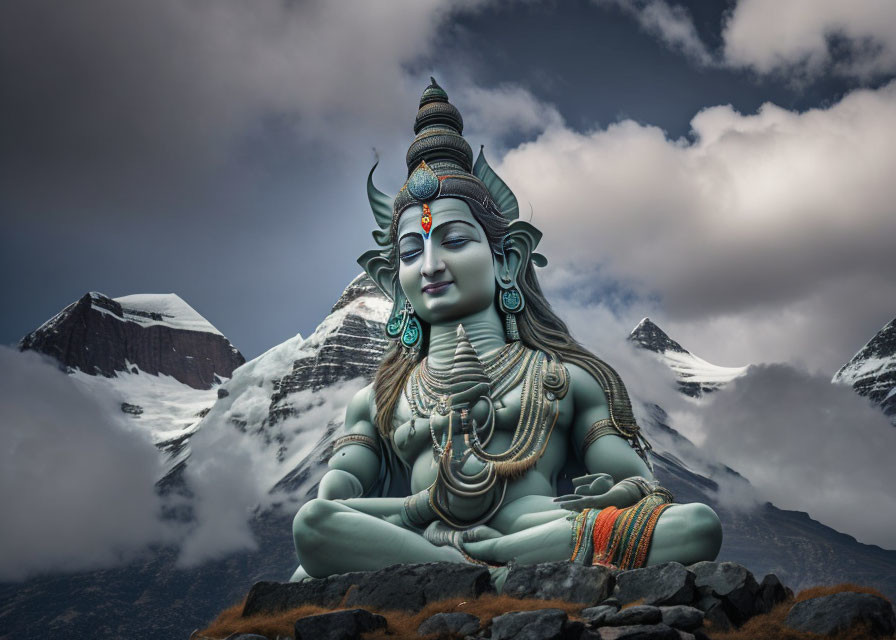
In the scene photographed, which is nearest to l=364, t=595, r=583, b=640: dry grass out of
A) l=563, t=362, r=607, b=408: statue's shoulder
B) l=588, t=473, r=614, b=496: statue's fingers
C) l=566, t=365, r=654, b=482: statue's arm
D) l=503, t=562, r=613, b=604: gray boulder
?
l=503, t=562, r=613, b=604: gray boulder

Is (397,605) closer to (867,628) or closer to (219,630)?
(219,630)

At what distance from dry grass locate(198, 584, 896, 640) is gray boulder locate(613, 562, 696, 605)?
0.26 feet

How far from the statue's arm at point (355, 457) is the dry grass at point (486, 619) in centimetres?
212

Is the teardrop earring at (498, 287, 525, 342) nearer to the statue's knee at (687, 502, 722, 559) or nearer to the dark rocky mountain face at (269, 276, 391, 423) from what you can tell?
the statue's knee at (687, 502, 722, 559)

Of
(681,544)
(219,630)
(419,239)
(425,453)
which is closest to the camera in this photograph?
(219,630)

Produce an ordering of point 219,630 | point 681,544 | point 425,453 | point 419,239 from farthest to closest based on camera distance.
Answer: point 419,239, point 425,453, point 681,544, point 219,630

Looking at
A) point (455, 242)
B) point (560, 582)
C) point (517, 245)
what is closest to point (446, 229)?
point (455, 242)

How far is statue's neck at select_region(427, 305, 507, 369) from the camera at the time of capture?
24.4ft

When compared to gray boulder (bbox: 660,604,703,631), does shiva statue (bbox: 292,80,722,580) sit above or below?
above

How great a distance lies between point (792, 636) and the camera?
368cm

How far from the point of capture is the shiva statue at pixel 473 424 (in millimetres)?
5520

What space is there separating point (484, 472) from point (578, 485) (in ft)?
2.47

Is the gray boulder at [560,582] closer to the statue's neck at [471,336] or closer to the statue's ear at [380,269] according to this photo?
the statue's neck at [471,336]

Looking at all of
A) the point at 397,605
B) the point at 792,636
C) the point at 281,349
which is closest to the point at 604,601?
the point at 792,636
